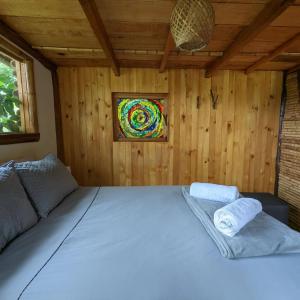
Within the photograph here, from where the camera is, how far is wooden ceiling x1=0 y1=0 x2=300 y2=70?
125 cm

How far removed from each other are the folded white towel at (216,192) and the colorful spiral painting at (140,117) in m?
1.22

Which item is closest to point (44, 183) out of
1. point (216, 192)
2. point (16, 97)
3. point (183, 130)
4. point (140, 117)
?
point (16, 97)

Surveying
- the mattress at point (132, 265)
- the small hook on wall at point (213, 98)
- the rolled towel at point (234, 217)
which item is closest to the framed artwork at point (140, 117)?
the small hook on wall at point (213, 98)

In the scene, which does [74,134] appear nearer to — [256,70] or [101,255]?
[101,255]

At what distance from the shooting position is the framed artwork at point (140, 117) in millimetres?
2455

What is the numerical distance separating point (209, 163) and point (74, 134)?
6.17 feet

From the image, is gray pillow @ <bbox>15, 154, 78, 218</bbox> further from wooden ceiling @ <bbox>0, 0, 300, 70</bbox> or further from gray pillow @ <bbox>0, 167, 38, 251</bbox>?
wooden ceiling @ <bbox>0, 0, 300, 70</bbox>

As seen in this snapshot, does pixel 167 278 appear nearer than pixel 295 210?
Yes

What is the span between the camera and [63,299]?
0.60 m

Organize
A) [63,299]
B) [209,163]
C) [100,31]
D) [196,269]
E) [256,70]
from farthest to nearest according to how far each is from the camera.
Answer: [209,163] → [256,70] → [100,31] → [196,269] → [63,299]

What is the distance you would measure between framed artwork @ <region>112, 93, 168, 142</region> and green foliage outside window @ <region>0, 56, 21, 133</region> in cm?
106

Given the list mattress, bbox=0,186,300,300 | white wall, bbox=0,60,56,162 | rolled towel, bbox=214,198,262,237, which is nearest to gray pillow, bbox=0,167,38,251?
mattress, bbox=0,186,300,300

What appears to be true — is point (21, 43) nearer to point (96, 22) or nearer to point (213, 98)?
point (96, 22)

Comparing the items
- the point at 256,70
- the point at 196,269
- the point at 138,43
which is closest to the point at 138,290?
the point at 196,269
